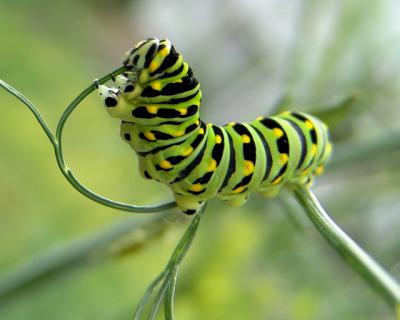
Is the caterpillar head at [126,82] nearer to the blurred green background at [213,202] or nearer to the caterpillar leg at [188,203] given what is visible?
the caterpillar leg at [188,203]

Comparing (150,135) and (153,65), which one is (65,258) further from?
(153,65)

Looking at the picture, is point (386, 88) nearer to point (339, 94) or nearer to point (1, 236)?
point (339, 94)

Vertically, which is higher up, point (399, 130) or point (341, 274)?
point (399, 130)

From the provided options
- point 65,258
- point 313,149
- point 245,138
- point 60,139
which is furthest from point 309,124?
point 65,258

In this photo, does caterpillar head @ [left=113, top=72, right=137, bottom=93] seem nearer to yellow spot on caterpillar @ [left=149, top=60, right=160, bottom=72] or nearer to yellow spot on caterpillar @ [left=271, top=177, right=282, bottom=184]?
yellow spot on caterpillar @ [left=149, top=60, right=160, bottom=72]

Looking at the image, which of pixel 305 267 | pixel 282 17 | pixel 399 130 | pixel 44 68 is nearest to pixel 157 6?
pixel 44 68

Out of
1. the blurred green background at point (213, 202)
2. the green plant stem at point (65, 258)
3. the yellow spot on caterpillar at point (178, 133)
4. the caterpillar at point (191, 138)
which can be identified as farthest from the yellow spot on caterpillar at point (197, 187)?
the green plant stem at point (65, 258)

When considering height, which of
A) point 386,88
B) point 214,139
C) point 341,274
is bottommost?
point 341,274
